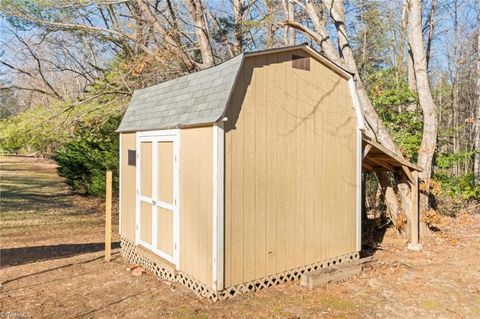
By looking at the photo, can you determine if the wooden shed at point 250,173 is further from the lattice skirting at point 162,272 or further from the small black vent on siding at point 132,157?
the small black vent on siding at point 132,157

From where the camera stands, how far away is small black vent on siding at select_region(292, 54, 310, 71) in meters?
5.09

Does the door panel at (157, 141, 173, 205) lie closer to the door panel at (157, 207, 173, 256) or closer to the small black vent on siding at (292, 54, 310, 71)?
the door panel at (157, 207, 173, 256)

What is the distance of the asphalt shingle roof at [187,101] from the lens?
4453mm

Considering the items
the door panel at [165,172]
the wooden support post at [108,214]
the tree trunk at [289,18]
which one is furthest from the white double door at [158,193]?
the tree trunk at [289,18]

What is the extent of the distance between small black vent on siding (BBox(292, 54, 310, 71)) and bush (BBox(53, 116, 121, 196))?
25.5ft

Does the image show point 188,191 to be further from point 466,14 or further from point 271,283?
point 466,14

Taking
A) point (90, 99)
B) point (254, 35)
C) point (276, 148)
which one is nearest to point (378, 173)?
point (276, 148)

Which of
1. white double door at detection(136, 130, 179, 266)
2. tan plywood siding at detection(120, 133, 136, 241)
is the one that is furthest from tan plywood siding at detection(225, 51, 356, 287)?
tan plywood siding at detection(120, 133, 136, 241)

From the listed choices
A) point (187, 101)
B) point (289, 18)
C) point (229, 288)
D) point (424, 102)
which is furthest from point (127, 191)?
point (289, 18)

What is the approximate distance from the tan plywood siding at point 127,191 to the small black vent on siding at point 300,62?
3.10m

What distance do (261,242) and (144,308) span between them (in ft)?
5.41

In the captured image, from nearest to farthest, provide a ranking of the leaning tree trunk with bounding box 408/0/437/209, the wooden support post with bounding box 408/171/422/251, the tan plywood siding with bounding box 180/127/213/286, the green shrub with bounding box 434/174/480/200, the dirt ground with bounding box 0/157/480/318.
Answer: the dirt ground with bounding box 0/157/480/318 < the tan plywood siding with bounding box 180/127/213/286 < the wooden support post with bounding box 408/171/422/251 < the leaning tree trunk with bounding box 408/0/437/209 < the green shrub with bounding box 434/174/480/200

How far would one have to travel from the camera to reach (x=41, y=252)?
7.11 metres

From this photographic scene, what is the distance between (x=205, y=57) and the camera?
35.3 ft
